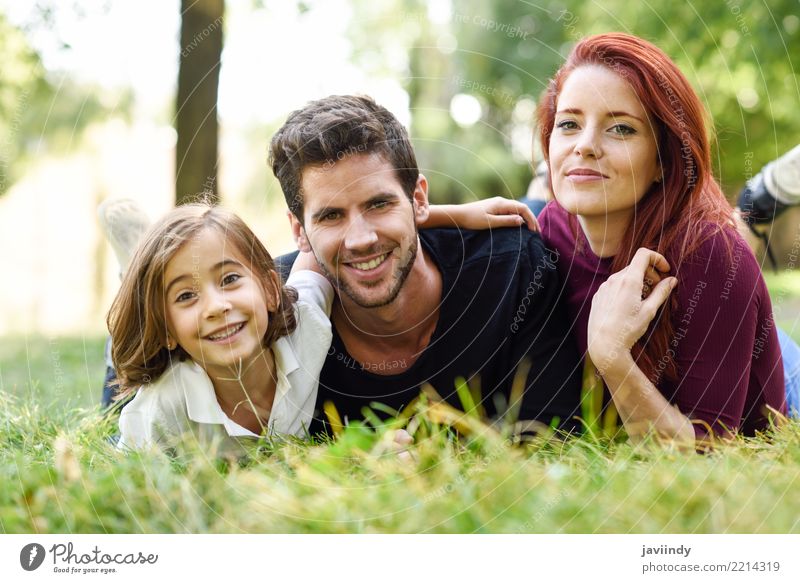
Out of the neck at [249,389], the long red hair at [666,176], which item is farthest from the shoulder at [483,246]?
the neck at [249,389]

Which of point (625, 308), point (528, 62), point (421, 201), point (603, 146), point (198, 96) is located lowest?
point (625, 308)

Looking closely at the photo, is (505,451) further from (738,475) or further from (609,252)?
(609,252)

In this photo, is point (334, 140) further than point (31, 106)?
No

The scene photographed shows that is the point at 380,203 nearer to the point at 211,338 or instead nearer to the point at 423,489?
the point at 211,338

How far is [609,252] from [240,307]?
88 centimetres

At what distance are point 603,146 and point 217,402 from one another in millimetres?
1064

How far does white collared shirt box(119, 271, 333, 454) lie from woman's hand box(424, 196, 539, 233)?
43 centimetres

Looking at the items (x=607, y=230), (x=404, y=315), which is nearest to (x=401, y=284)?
(x=404, y=315)

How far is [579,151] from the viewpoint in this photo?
1885 mm

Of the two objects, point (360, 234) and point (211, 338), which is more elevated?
point (360, 234)

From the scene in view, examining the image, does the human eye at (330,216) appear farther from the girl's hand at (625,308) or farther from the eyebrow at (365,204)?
the girl's hand at (625,308)

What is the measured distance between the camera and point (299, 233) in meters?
2.10

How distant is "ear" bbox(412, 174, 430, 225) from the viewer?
6.91 feet
